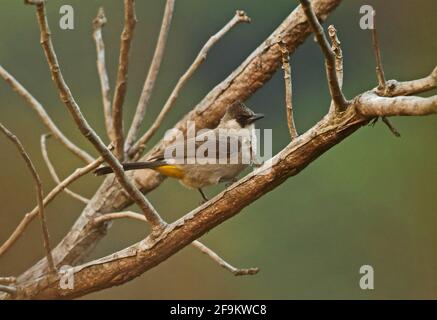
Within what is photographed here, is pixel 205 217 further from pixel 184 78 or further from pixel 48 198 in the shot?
pixel 184 78

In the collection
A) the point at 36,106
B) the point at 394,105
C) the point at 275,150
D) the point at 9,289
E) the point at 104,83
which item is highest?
the point at 275,150

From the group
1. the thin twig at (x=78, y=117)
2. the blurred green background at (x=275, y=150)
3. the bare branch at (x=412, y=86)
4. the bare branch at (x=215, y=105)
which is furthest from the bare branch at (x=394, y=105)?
the blurred green background at (x=275, y=150)

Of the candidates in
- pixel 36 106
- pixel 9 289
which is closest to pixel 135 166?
pixel 36 106

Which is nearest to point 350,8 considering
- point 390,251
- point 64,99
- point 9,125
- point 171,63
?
point 171,63

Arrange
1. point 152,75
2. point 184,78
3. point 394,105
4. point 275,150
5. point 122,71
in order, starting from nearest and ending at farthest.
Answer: point 394,105 → point 122,71 → point 184,78 → point 152,75 → point 275,150

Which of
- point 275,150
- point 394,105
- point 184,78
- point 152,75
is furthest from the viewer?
point 275,150

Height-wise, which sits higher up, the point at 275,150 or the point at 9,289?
the point at 275,150
